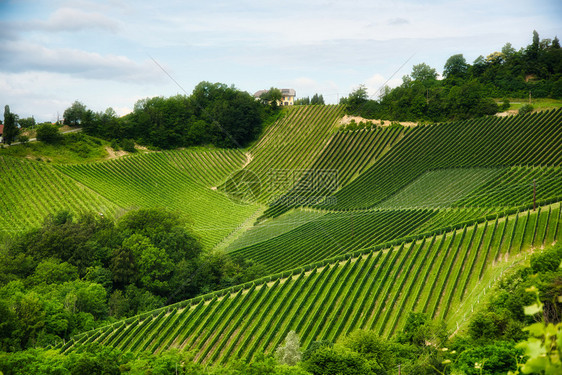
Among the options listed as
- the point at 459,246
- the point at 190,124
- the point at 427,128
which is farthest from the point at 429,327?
the point at 190,124

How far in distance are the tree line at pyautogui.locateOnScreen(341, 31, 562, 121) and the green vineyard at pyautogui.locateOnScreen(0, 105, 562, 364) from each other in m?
4.53

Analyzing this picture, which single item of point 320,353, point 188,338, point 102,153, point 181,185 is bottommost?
point 188,338

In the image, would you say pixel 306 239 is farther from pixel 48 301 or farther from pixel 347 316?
pixel 48 301

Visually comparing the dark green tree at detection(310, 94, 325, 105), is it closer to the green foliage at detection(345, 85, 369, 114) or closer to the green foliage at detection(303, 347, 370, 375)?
the green foliage at detection(345, 85, 369, 114)

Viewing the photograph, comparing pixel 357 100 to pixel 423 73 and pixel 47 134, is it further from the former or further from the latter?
pixel 47 134

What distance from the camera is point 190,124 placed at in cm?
9012

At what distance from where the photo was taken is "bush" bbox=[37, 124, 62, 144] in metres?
75.1

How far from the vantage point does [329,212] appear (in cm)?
6156

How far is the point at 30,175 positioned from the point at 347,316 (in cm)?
5065

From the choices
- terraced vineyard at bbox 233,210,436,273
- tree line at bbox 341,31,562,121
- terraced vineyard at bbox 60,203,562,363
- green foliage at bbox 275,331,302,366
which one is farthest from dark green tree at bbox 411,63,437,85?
green foliage at bbox 275,331,302,366

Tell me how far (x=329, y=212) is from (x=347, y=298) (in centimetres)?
2583

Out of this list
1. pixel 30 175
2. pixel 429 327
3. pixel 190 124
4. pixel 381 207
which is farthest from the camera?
pixel 190 124

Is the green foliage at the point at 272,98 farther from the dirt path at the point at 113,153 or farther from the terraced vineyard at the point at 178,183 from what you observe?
the dirt path at the point at 113,153

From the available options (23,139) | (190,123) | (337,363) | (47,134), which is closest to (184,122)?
(190,123)
